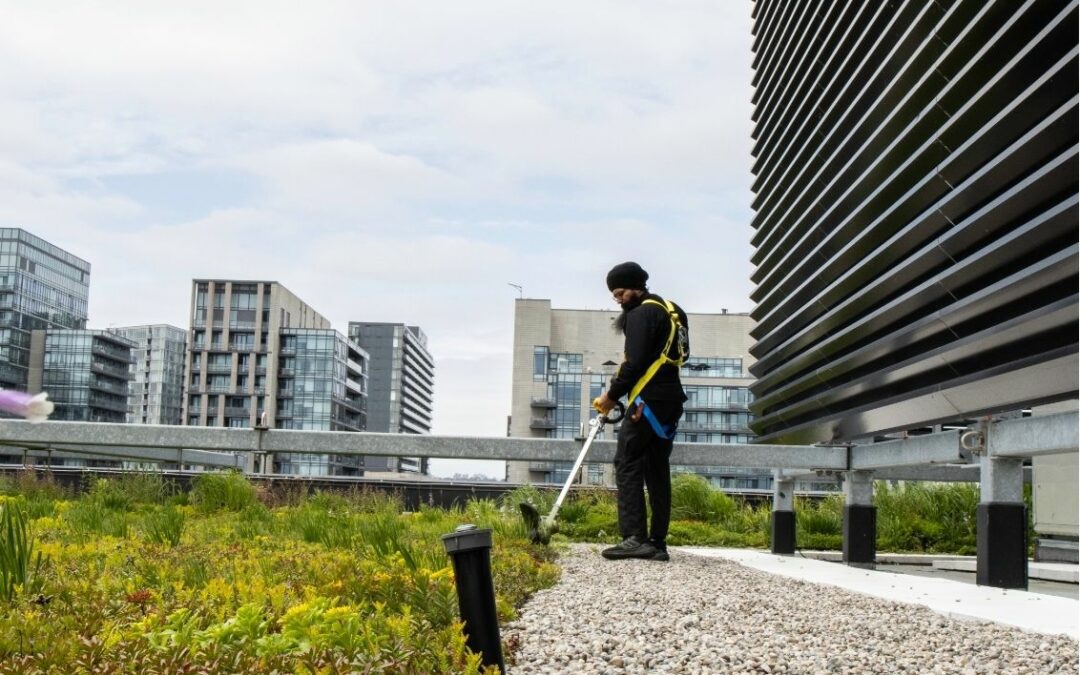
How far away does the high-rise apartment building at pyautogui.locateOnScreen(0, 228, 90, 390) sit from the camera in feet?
465

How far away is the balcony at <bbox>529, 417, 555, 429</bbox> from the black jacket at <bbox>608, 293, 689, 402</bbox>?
132 metres

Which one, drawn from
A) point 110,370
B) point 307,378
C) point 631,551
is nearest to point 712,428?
point 307,378

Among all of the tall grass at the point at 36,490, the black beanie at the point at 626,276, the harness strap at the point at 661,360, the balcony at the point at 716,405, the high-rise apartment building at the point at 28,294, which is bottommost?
the tall grass at the point at 36,490

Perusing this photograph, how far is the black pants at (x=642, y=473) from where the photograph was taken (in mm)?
6332

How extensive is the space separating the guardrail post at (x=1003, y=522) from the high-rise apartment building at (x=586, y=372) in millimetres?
127669

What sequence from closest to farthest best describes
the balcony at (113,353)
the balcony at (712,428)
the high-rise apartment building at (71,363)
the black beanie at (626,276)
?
the black beanie at (626,276) → the balcony at (712,428) → the high-rise apartment building at (71,363) → the balcony at (113,353)

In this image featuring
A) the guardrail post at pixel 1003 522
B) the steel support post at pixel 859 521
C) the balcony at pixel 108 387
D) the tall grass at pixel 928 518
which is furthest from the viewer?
the balcony at pixel 108 387

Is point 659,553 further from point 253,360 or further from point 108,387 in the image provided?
point 108,387

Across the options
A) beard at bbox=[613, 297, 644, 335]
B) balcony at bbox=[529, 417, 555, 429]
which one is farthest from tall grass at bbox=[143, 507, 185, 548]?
balcony at bbox=[529, 417, 555, 429]

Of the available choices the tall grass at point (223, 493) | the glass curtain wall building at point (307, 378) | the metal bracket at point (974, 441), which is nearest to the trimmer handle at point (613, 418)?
the metal bracket at point (974, 441)

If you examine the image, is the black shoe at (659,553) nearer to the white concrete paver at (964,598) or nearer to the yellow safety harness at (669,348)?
the white concrete paver at (964,598)

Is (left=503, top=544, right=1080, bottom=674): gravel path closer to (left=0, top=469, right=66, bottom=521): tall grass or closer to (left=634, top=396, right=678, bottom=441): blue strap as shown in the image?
(left=634, top=396, right=678, bottom=441): blue strap

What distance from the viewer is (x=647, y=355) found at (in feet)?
21.0

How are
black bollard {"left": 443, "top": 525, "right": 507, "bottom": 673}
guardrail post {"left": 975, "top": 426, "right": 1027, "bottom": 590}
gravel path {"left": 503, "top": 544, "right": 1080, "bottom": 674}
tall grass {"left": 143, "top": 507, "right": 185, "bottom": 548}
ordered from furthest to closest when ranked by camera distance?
tall grass {"left": 143, "top": 507, "right": 185, "bottom": 548} < guardrail post {"left": 975, "top": 426, "right": 1027, "bottom": 590} < gravel path {"left": 503, "top": 544, "right": 1080, "bottom": 674} < black bollard {"left": 443, "top": 525, "right": 507, "bottom": 673}
